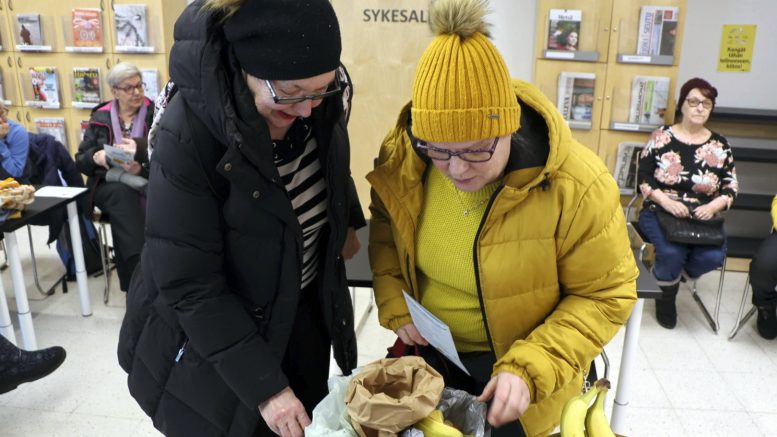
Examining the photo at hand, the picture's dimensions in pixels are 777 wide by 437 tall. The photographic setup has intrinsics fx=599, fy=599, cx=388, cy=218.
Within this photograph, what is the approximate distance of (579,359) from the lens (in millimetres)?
1342

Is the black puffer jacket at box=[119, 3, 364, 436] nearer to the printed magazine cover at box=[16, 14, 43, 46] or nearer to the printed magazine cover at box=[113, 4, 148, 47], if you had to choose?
the printed magazine cover at box=[113, 4, 148, 47]

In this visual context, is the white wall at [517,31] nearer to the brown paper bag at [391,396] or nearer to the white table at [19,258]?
the white table at [19,258]

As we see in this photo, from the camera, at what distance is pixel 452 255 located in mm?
1430

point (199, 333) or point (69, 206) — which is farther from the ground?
point (199, 333)

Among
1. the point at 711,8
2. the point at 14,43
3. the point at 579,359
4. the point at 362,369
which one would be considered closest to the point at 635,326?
the point at 579,359

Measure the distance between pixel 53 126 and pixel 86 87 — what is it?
1.65 ft

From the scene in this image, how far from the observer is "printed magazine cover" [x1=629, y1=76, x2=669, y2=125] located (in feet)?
13.4

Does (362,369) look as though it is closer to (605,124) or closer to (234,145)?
(234,145)

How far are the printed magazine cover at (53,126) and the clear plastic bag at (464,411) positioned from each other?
16.6ft

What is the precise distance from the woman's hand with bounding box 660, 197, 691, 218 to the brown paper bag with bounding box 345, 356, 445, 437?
2952 mm

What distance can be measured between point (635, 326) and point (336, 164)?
131 centimetres

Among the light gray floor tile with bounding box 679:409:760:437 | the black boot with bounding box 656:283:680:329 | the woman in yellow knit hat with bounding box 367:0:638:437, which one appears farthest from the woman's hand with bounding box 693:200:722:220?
the woman in yellow knit hat with bounding box 367:0:638:437

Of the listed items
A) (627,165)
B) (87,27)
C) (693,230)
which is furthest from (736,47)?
(87,27)

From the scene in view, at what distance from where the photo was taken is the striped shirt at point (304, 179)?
1363mm
